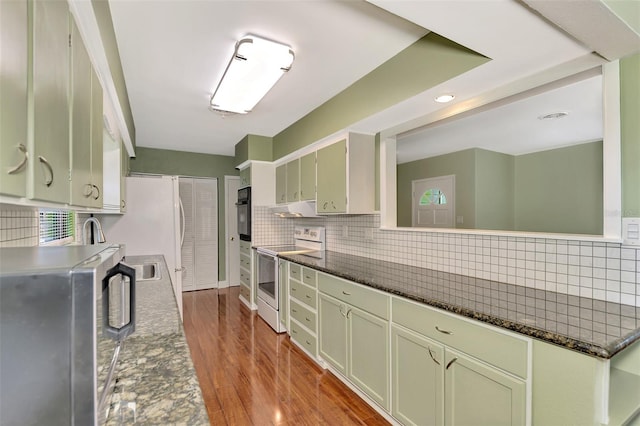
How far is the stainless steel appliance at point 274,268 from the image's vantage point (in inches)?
132

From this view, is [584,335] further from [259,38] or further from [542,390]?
[259,38]

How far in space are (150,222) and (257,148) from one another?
171cm

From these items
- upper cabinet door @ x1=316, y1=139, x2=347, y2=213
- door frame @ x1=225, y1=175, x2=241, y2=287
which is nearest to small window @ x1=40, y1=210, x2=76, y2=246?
upper cabinet door @ x1=316, y1=139, x2=347, y2=213

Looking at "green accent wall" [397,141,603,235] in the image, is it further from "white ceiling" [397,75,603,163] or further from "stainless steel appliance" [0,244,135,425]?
"stainless steel appliance" [0,244,135,425]

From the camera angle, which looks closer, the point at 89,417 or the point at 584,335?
the point at 89,417

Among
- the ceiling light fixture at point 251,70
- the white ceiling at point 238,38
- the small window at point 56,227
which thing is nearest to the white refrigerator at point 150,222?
the small window at point 56,227

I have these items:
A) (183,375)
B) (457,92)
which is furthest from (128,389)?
(457,92)

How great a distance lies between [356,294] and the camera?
2.13 meters

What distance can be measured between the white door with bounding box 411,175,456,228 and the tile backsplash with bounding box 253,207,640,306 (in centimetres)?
262

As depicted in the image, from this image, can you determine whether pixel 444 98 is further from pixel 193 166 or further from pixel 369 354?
pixel 193 166

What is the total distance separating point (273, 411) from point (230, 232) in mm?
3827

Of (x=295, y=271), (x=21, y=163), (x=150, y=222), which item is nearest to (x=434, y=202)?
(x=295, y=271)

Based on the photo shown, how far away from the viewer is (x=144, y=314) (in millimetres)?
1468

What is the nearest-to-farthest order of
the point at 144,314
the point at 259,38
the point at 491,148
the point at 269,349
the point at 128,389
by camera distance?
the point at 128,389 → the point at 144,314 → the point at 259,38 → the point at 269,349 → the point at 491,148
